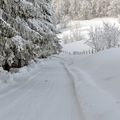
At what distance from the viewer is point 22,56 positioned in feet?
50.6

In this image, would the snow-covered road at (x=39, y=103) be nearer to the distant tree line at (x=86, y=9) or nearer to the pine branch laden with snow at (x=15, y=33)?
the pine branch laden with snow at (x=15, y=33)

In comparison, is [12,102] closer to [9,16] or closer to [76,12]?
[9,16]

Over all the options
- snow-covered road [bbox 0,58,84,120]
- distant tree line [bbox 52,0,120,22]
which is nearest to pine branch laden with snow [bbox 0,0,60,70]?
snow-covered road [bbox 0,58,84,120]

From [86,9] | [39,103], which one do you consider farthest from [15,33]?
[86,9]

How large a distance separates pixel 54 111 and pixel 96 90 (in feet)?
9.46

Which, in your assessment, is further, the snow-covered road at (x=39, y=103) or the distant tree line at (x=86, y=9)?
the distant tree line at (x=86, y=9)

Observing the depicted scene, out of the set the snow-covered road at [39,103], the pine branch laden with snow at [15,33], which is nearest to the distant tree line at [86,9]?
the pine branch laden with snow at [15,33]

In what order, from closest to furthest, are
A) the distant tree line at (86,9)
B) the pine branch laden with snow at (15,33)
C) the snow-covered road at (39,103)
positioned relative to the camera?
1. the snow-covered road at (39,103)
2. the pine branch laden with snow at (15,33)
3. the distant tree line at (86,9)

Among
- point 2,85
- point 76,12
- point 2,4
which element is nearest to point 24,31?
point 2,4

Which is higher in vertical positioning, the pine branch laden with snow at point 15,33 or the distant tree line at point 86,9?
the distant tree line at point 86,9

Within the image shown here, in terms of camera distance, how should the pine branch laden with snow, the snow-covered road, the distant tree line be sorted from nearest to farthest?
the snow-covered road, the pine branch laden with snow, the distant tree line

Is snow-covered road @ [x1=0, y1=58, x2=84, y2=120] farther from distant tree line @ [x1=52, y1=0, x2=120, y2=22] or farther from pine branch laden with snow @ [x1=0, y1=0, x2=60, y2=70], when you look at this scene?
distant tree line @ [x1=52, y1=0, x2=120, y2=22]

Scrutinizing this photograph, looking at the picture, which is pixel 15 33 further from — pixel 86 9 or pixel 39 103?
pixel 86 9

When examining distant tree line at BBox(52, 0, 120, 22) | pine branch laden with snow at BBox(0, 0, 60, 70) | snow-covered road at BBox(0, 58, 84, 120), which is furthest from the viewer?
distant tree line at BBox(52, 0, 120, 22)
